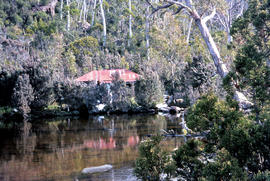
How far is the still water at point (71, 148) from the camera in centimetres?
941

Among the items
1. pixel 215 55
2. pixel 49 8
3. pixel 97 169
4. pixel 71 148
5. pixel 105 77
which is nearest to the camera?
pixel 215 55

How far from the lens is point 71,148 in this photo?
42.5 feet

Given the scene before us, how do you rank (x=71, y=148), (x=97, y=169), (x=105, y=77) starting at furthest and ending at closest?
(x=105, y=77), (x=71, y=148), (x=97, y=169)

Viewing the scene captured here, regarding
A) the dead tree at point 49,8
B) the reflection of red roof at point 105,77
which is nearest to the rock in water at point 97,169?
the reflection of red roof at point 105,77

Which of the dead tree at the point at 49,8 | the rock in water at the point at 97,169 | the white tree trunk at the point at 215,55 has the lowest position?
the rock in water at the point at 97,169

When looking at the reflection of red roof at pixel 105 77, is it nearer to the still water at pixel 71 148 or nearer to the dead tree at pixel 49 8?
the still water at pixel 71 148

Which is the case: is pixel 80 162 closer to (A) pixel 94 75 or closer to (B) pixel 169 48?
(A) pixel 94 75

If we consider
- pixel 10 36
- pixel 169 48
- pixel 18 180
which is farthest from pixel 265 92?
pixel 10 36

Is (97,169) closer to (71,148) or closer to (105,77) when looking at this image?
(71,148)

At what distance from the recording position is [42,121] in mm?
21547

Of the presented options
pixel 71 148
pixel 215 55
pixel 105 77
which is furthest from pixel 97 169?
pixel 105 77

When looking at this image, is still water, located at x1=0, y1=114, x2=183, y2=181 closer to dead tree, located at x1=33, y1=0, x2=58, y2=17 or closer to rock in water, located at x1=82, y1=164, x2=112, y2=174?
rock in water, located at x1=82, y1=164, x2=112, y2=174

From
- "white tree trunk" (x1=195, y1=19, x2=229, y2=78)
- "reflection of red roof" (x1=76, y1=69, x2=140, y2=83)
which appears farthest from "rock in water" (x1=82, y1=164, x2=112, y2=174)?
"reflection of red roof" (x1=76, y1=69, x2=140, y2=83)

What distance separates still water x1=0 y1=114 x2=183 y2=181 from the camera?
9406 millimetres
